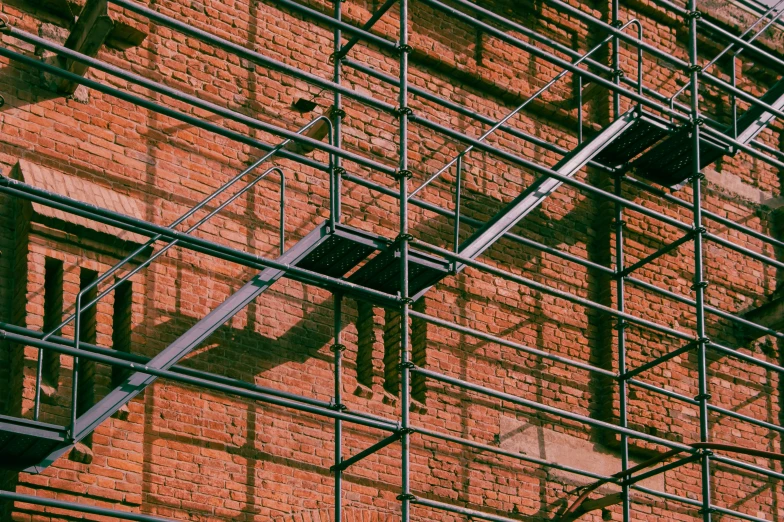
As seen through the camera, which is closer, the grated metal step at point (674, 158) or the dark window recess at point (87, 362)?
the dark window recess at point (87, 362)

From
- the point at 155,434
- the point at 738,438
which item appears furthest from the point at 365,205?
the point at 738,438

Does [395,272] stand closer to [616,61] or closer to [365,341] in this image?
[365,341]

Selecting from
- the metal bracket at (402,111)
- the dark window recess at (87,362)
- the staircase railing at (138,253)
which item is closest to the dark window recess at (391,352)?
the staircase railing at (138,253)

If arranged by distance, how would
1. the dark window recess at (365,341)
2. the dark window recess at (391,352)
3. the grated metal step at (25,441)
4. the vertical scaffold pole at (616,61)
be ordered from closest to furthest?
the grated metal step at (25,441) → the dark window recess at (365,341) → the dark window recess at (391,352) → the vertical scaffold pole at (616,61)

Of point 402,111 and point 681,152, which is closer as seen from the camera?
point 402,111

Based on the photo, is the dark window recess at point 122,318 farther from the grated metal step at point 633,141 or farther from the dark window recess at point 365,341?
the grated metal step at point 633,141

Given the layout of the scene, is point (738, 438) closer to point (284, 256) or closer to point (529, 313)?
point (529, 313)

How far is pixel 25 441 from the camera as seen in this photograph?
9.27 m

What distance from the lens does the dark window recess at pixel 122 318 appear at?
11.1 m

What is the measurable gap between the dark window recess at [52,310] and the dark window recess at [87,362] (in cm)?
17

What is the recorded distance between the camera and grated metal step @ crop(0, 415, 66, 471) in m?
9.09

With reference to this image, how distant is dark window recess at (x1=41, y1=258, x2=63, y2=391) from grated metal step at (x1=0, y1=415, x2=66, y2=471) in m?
0.99

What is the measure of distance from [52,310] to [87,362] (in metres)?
0.47

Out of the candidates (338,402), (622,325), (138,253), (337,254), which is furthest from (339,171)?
(622,325)
